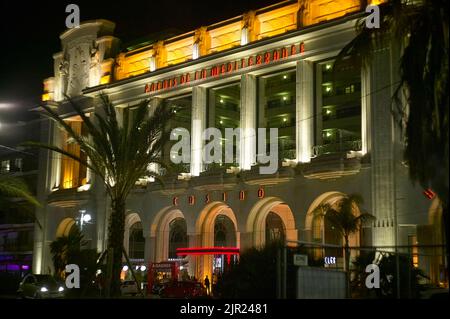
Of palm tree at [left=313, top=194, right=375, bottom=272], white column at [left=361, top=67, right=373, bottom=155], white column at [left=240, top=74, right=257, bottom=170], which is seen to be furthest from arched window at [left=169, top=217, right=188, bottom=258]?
white column at [left=361, top=67, right=373, bottom=155]

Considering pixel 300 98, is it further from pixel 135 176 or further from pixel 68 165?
pixel 68 165

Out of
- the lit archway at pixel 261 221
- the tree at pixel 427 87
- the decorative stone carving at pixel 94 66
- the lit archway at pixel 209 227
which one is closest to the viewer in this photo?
the tree at pixel 427 87

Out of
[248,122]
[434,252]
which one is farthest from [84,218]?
[434,252]

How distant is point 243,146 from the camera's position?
141 ft

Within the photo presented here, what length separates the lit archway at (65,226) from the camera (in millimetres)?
54250

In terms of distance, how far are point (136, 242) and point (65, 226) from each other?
6096 millimetres

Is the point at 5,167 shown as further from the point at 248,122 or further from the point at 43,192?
the point at 248,122

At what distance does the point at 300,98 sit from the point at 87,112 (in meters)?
20.0

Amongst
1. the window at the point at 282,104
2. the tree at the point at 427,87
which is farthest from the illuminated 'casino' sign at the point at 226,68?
the tree at the point at 427,87

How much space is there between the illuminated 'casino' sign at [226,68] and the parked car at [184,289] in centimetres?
1500

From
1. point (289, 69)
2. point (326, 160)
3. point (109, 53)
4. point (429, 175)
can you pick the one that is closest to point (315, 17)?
point (289, 69)

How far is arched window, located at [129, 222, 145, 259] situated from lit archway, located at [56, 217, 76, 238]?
4995mm

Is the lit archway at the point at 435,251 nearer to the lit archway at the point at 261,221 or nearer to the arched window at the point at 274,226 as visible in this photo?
the lit archway at the point at 261,221

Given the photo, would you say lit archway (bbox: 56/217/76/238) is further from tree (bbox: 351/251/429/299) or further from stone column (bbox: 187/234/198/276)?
tree (bbox: 351/251/429/299)
